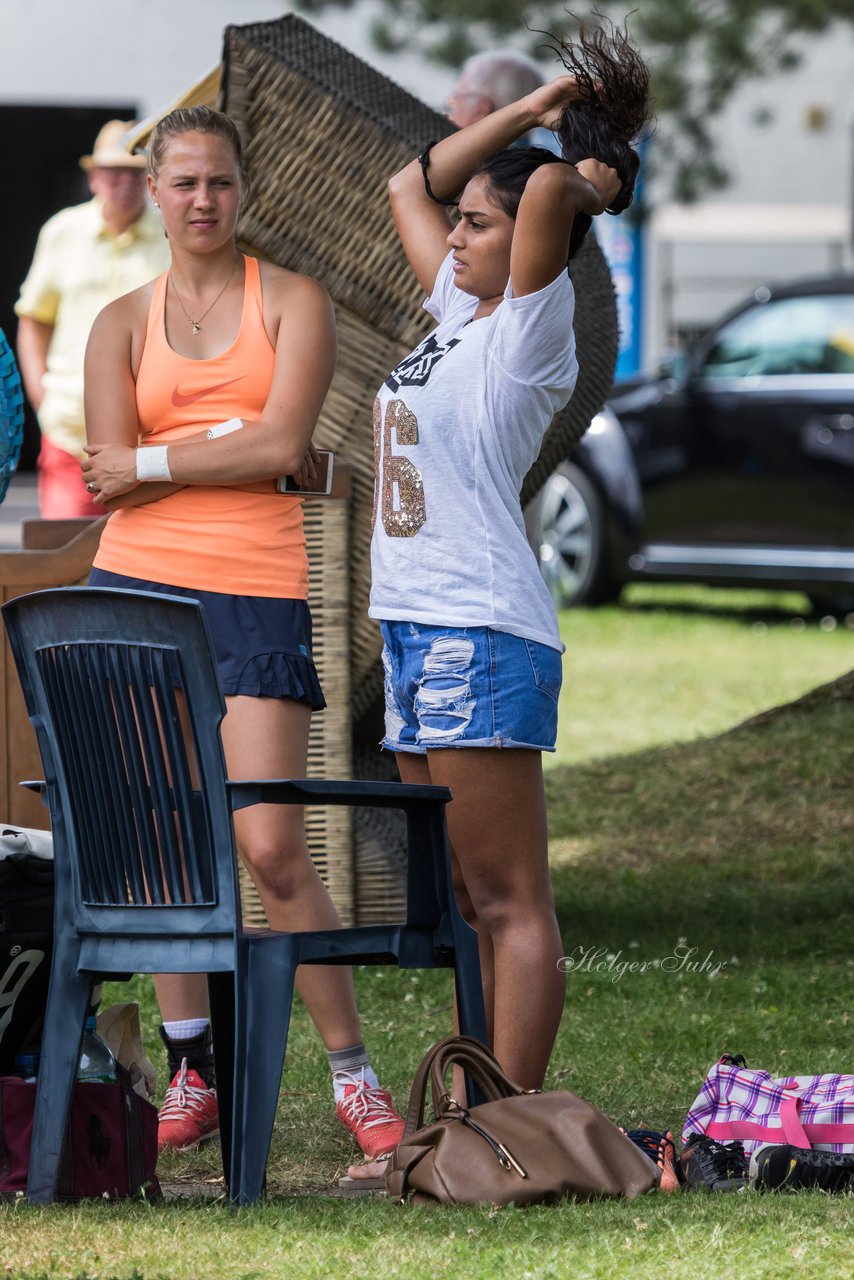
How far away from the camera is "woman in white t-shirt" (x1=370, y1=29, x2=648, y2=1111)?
12.2 feet

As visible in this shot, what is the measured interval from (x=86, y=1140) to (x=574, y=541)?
9867mm

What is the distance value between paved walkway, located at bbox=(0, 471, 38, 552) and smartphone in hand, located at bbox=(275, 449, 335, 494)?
9.14 m

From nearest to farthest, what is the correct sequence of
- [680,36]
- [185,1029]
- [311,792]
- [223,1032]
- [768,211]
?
[311,792] → [223,1032] → [185,1029] → [680,36] → [768,211]

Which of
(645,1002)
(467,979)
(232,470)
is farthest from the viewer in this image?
(645,1002)

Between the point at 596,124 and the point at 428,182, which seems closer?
the point at 596,124

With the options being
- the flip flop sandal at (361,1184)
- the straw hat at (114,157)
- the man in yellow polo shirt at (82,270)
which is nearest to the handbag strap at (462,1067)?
the flip flop sandal at (361,1184)

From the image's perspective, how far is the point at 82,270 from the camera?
7762mm

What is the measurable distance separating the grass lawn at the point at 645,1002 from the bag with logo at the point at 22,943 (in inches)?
15.1

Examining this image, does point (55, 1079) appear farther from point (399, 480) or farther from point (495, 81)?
point (495, 81)

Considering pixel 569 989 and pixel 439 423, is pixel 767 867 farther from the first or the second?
pixel 439 423

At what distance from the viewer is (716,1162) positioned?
377 centimetres

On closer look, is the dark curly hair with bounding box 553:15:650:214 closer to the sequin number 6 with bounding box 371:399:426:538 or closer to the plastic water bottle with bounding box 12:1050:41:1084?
the sequin number 6 with bounding box 371:399:426:538

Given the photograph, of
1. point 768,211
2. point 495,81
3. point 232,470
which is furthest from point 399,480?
point 768,211

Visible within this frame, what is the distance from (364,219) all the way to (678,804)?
277 cm
